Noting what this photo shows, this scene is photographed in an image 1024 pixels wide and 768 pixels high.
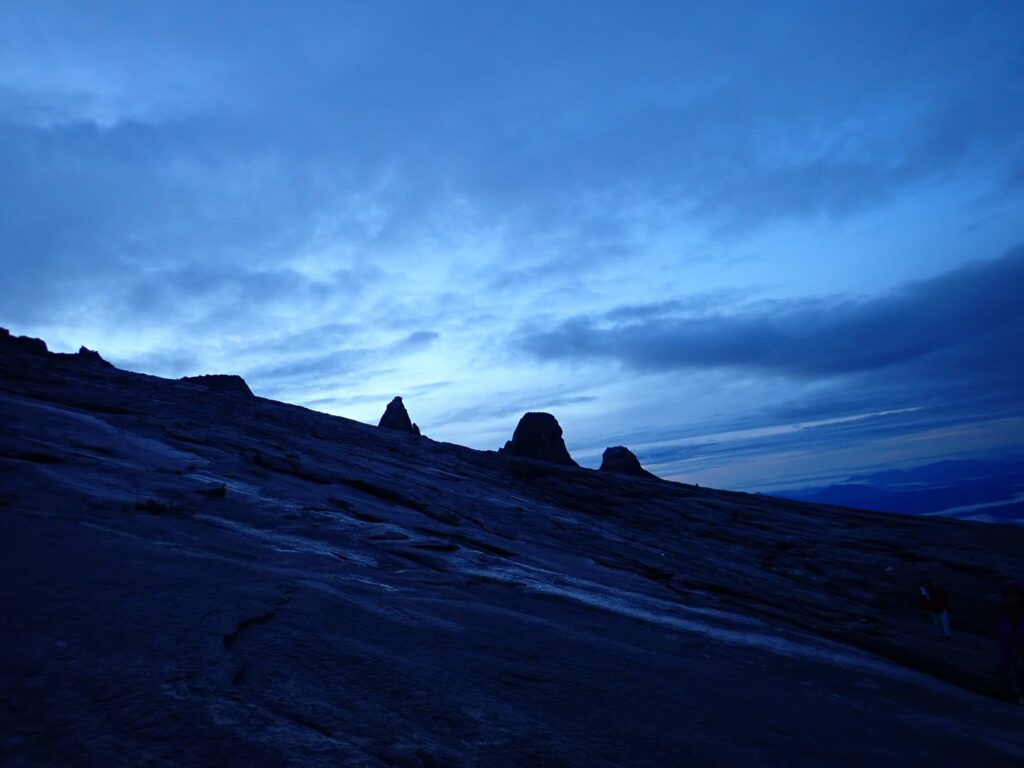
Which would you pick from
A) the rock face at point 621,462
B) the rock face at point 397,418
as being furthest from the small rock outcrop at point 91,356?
the rock face at point 621,462

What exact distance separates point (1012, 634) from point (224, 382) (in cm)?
3415

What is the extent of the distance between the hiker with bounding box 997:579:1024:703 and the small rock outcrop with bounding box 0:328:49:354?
32.6 metres

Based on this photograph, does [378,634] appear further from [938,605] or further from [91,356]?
[91,356]

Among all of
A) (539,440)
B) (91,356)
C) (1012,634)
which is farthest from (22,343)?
(1012,634)

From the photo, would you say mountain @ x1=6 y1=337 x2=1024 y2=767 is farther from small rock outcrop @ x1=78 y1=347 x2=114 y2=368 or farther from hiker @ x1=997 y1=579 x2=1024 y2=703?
small rock outcrop @ x1=78 y1=347 x2=114 y2=368

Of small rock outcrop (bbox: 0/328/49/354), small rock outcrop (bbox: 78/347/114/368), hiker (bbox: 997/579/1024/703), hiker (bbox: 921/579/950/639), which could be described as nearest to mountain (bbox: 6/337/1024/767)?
hiker (bbox: 921/579/950/639)

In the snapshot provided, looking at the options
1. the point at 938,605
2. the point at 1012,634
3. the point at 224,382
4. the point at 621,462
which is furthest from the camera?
the point at 621,462

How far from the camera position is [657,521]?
28.0 meters

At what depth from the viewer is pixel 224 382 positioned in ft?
113

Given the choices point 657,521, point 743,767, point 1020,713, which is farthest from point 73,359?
A: point 1020,713

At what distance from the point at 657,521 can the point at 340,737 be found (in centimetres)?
2493

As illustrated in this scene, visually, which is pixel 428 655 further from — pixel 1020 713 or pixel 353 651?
pixel 1020 713

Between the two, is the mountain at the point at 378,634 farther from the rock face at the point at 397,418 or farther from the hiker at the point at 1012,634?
the rock face at the point at 397,418

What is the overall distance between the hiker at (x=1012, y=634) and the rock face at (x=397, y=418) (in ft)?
130
